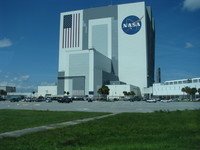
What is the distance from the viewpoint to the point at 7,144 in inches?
307

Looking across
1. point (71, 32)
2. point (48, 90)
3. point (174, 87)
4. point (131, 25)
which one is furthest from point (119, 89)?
point (71, 32)

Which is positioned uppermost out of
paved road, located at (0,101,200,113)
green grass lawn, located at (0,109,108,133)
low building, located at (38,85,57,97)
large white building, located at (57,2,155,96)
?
large white building, located at (57,2,155,96)

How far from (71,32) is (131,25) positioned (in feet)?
145

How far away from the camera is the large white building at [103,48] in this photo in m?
139

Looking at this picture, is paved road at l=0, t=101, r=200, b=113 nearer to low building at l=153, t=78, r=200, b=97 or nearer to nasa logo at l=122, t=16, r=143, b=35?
low building at l=153, t=78, r=200, b=97

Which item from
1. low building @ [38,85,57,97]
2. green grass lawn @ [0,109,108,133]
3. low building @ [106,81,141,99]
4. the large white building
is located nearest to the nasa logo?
the large white building

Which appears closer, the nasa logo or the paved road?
the paved road

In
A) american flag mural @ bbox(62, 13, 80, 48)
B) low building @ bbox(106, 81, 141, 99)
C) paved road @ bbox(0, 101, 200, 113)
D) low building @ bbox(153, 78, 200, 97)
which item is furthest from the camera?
american flag mural @ bbox(62, 13, 80, 48)

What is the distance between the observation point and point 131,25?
151875 millimetres

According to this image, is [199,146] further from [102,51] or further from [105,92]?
[102,51]

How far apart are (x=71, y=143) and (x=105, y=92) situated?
105691 mm

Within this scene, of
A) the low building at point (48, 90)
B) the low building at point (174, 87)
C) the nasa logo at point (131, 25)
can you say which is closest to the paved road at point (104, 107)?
the low building at point (174, 87)

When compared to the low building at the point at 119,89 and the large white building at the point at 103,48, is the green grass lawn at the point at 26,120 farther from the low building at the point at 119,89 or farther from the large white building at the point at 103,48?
the low building at the point at 119,89

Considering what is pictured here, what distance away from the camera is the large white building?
138875 millimetres
